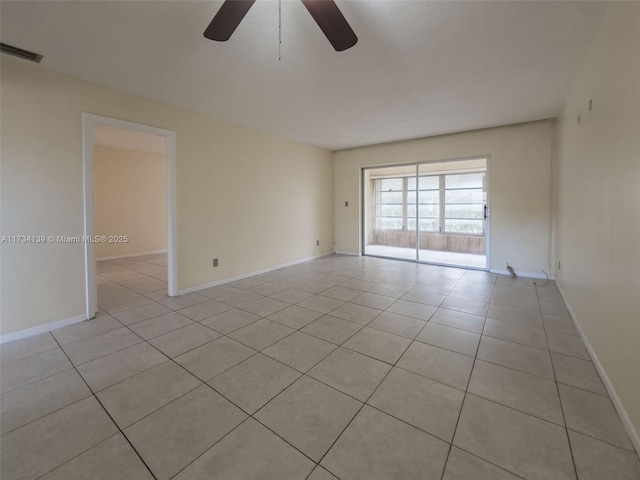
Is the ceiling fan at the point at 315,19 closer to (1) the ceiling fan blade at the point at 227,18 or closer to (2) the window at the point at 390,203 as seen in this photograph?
(1) the ceiling fan blade at the point at 227,18

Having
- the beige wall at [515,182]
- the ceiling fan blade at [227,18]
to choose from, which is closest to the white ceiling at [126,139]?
the ceiling fan blade at [227,18]

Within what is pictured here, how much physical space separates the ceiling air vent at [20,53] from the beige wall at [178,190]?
0.48 ft

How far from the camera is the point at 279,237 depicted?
17.5 feet

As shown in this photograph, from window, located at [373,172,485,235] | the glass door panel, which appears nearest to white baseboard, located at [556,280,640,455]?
window, located at [373,172,485,235]

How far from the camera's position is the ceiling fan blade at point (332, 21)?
1477 millimetres

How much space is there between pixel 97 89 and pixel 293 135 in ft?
9.52

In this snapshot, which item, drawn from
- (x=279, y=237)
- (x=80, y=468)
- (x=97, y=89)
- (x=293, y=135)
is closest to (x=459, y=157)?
(x=293, y=135)

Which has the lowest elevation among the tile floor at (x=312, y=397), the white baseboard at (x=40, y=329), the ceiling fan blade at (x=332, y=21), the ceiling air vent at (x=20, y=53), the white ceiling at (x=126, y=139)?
the tile floor at (x=312, y=397)

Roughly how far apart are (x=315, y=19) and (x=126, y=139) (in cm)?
549

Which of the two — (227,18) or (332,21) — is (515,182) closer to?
(332,21)

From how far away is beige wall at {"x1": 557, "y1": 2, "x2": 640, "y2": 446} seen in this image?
1.46 metres

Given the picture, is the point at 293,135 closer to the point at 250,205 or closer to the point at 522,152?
the point at 250,205

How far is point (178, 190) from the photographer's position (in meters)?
3.71

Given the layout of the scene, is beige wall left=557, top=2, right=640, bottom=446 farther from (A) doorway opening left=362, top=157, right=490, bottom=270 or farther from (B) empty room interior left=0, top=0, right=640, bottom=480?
(A) doorway opening left=362, top=157, right=490, bottom=270
